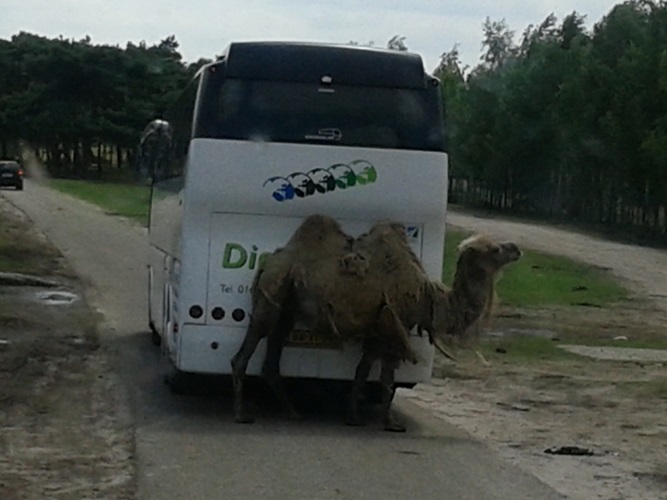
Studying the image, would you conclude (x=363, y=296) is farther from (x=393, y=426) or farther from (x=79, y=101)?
(x=79, y=101)

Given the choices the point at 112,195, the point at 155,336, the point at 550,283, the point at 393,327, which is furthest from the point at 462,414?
the point at 112,195

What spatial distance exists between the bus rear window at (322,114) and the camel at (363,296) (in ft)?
2.62

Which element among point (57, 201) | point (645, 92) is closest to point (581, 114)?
point (645, 92)

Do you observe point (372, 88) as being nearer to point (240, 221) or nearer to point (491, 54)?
point (240, 221)

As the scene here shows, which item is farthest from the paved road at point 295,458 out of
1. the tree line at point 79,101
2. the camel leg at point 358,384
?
the tree line at point 79,101

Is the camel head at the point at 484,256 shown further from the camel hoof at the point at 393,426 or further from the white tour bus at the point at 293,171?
the camel hoof at the point at 393,426

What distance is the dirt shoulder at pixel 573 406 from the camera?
10.8m

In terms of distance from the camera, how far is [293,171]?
12453 mm

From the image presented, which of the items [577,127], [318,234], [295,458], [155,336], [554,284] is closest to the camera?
[295,458]

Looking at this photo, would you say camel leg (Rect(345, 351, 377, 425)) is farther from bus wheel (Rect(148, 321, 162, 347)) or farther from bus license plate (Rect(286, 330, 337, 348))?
bus wheel (Rect(148, 321, 162, 347))

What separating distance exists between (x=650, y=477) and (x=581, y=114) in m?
46.9

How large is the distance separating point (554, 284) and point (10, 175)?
1925 inches

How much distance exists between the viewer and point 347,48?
1279 centimetres

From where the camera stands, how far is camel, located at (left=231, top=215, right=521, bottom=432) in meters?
12.1
